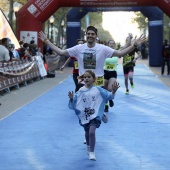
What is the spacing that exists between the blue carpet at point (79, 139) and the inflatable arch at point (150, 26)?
683 inches

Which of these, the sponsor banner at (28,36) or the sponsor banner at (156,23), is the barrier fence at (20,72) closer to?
the sponsor banner at (28,36)

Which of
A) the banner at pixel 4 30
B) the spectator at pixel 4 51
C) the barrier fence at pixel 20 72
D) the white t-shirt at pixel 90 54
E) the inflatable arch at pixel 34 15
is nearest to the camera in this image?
the white t-shirt at pixel 90 54

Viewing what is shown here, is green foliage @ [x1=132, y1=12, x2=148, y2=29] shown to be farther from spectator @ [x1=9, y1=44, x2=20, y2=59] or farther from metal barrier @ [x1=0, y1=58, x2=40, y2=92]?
spectator @ [x1=9, y1=44, x2=20, y2=59]

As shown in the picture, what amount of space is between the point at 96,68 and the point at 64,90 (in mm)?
9701

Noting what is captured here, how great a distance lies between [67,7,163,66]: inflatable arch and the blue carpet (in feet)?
56.9

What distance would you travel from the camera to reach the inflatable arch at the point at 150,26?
2977 cm

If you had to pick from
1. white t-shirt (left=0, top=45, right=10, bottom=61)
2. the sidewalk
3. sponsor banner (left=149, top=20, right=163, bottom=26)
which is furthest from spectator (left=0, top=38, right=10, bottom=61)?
sponsor banner (left=149, top=20, right=163, bottom=26)

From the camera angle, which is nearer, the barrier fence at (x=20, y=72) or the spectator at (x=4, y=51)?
the spectator at (x=4, y=51)

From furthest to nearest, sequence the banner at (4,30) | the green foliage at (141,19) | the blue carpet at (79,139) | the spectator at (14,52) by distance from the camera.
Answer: the green foliage at (141,19)
the banner at (4,30)
the spectator at (14,52)
the blue carpet at (79,139)

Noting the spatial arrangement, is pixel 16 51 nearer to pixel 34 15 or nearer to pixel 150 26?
pixel 34 15

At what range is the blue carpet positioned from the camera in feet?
21.4

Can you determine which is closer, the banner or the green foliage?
the banner

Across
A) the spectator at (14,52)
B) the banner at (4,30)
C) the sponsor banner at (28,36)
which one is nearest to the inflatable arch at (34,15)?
the sponsor banner at (28,36)

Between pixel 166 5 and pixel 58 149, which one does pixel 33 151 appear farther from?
pixel 166 5
